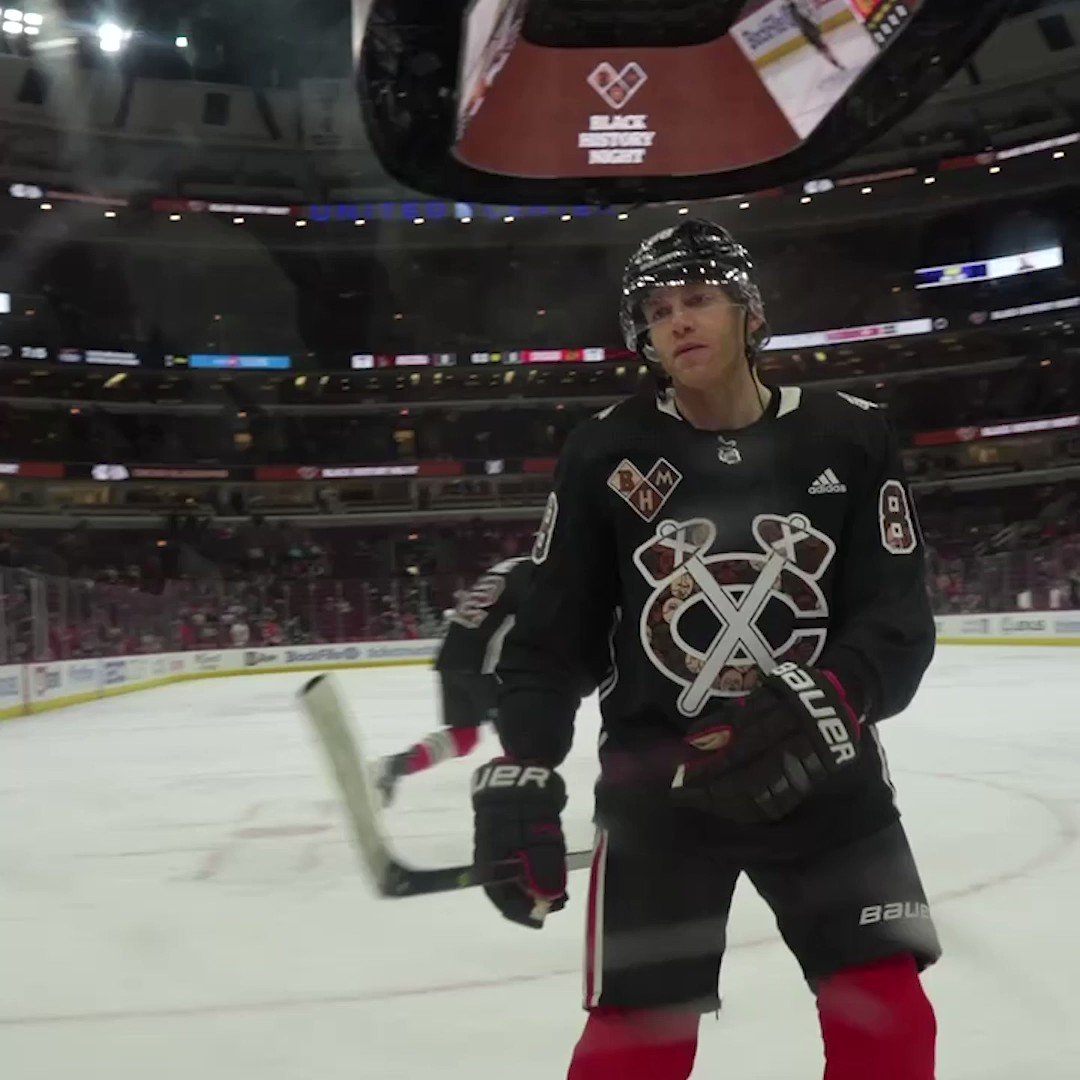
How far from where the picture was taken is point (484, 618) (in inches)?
108

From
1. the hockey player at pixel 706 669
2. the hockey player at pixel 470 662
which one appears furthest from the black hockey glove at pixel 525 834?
the hockey player at pixel 470 662

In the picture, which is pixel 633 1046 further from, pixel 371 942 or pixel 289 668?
pixel 289 668

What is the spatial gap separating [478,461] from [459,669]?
4763 millimetres

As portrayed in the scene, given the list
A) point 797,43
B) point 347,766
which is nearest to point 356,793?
point 347,766

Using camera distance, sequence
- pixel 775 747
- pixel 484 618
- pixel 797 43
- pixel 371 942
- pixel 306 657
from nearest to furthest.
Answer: pixel 775 747
pixel 371 942
pixel 484 618
pixel 797 43
pixel 306 657

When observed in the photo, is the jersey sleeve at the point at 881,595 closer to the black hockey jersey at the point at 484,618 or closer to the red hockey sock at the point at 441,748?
the black hockey jersey at the point at 484,618

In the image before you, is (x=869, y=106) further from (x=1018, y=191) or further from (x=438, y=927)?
(x=1018, y=191)

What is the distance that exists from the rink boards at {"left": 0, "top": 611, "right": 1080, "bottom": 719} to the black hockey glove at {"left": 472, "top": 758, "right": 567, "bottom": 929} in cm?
795

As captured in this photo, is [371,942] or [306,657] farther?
[306,657]

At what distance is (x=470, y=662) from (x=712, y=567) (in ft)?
6.02

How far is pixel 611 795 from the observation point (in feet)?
3.64

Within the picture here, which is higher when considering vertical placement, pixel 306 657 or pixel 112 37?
pixel 112 37

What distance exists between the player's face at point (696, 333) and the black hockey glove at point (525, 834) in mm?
391

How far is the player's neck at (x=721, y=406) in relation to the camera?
1100 mm
